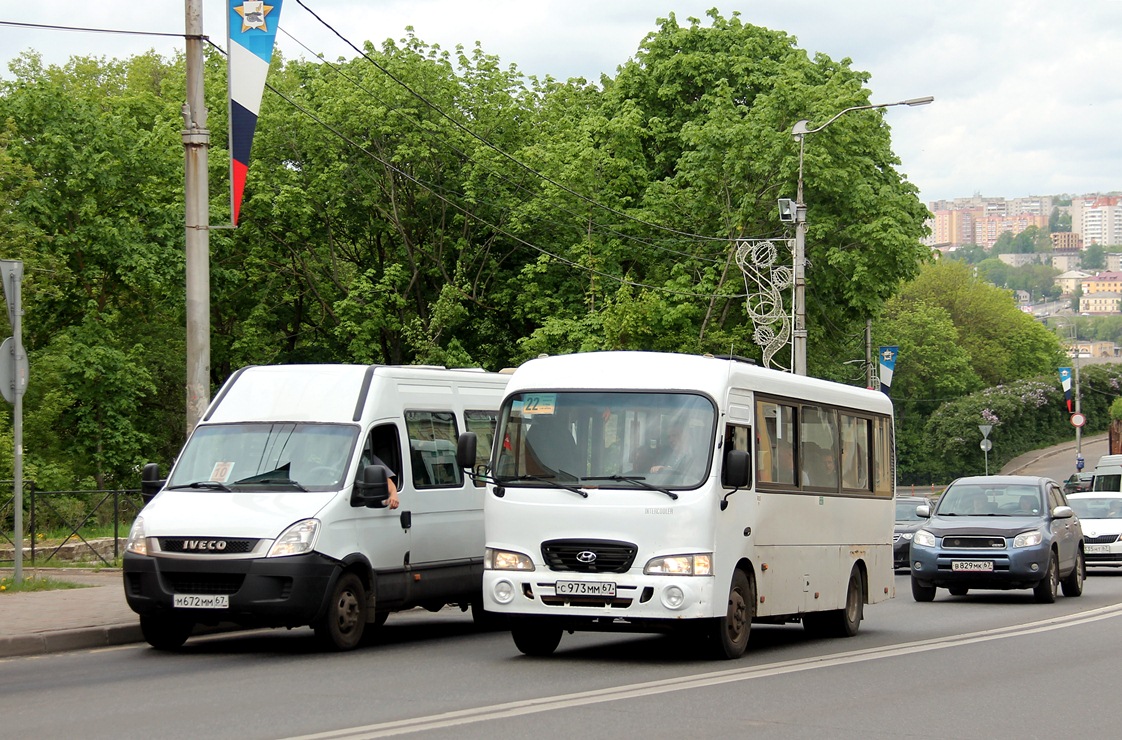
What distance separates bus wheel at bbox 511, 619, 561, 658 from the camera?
13.2m

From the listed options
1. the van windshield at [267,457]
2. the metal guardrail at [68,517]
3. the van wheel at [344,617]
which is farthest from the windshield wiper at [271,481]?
the metal guardrail at [68,517]

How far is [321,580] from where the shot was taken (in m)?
13.3

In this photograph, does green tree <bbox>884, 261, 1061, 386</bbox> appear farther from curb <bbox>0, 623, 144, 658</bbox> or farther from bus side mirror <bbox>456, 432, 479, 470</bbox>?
bus side mirror <bbox>456, 432, 479, 470</bbox>

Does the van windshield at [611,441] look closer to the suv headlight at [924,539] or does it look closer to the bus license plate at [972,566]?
the bus license plate at [972,566]

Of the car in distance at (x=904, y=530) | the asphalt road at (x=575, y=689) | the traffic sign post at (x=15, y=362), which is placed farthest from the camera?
the car in distance at (x=904, y=530)

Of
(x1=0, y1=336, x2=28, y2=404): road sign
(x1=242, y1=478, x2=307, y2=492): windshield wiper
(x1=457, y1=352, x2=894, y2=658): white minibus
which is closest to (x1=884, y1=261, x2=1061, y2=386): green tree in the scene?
(x1=0, y1=336, x2=28, y2=404): road sign

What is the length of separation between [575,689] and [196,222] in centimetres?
880

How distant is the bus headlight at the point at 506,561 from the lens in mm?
12844

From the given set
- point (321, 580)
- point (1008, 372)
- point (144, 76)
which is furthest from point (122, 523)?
point (1008, 372)

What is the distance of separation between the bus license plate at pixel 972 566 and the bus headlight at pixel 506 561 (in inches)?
415

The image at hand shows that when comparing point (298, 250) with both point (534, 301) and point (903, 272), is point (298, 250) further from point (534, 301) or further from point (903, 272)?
point (903, 272)

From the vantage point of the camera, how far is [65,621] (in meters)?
14.6

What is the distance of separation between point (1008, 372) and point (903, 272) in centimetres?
7683

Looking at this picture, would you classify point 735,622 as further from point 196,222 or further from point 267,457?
point 196,222
